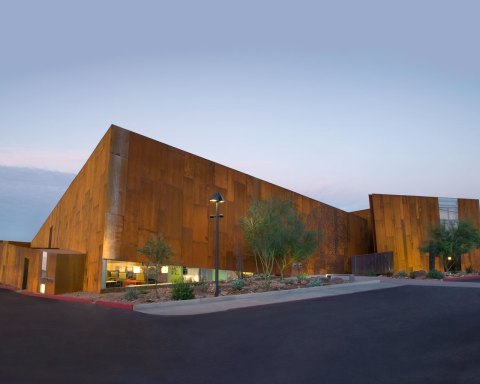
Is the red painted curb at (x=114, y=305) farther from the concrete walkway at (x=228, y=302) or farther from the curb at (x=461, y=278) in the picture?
the curb at (x=461, y=278)

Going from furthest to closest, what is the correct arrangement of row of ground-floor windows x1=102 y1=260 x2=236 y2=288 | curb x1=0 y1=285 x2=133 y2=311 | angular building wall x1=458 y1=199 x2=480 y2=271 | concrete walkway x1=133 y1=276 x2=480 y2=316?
angular building wall x1=458 y1=199 x2=480 y2=271 < row of ground-floor windows x1=102 y1=260 x2=236 y2=288 < curb x1=0 y1=285 x2=133 y2=311 < concrete walkway x1=133 y1=276 x2=480 y2=316

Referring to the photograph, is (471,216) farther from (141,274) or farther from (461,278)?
(141,274)

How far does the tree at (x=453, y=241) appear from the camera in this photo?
36062 mm

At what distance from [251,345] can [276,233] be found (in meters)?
13.9

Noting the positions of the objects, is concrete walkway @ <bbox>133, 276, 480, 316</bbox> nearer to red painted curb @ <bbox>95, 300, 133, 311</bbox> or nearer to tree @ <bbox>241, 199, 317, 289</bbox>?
red painted curb @ <bbox>95, 300, 133, 311</bbox>

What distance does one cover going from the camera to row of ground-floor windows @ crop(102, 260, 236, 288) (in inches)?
787

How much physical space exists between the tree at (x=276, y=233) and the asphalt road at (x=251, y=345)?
354 inches

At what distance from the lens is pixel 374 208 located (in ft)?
135

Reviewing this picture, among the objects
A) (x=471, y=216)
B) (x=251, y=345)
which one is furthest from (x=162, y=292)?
(x=471, y=216)

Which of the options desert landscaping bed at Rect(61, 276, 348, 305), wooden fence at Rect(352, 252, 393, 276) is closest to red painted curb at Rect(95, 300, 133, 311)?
desert landscaping bed at Rect(61, 276, 348, 305)

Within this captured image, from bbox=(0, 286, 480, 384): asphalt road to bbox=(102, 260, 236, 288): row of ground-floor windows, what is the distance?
6226mm

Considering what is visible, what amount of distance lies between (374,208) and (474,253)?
11.8 metres

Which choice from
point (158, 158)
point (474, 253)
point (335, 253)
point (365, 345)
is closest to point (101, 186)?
point (158, 158)

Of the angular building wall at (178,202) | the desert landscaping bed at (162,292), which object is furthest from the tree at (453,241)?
the desert landscaping bed at (162,292)
